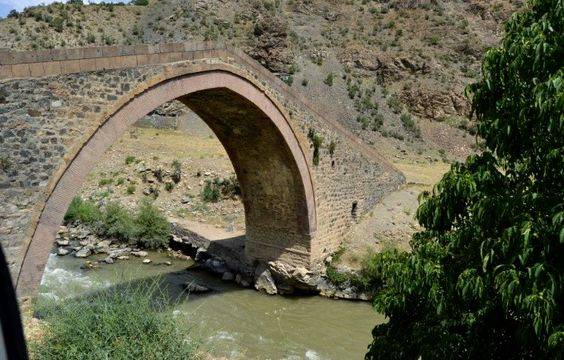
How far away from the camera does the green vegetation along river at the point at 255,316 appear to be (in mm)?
10367

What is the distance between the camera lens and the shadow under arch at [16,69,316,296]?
7152 millimetres

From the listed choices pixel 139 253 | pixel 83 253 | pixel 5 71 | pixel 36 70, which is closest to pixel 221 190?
pixel 139 253

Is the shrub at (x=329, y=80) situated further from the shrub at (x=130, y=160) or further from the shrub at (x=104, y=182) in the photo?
the shrub at (x=104, y=182)

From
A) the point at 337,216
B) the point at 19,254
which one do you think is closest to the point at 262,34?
the point at 337,216

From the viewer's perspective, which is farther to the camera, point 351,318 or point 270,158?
point 270,158

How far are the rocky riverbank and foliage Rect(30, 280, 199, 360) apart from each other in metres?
7.44

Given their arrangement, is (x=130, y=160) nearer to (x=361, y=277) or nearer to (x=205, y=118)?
(x=205, y=118)

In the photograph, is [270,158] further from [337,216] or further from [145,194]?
[145,194]

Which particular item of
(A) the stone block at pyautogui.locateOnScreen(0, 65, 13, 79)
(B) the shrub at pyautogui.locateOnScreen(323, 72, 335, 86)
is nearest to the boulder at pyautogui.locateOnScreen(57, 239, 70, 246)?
(A) the stone block at pyautogui.locateOnScreen(0, 65, 13, 79)

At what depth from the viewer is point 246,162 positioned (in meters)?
13.2

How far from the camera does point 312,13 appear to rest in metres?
40.0

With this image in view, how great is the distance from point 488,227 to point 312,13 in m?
38.7

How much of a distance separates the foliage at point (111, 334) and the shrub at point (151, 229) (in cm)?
1012

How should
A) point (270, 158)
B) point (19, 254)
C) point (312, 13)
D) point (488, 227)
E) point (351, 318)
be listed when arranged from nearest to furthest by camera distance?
1. point (488, 227)
2. point (19, 254)
3. point (351, 318)
4. point (270, 158)
5. point (312, 13)
